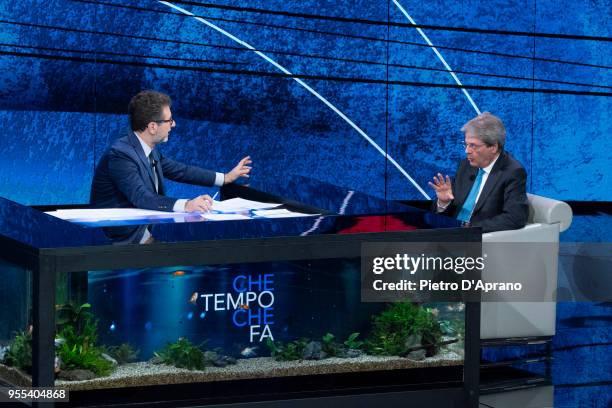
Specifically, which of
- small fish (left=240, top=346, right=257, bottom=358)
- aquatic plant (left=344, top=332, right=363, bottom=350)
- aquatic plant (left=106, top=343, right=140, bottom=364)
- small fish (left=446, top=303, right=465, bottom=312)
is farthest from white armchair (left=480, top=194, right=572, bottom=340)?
aquatic plant (left=106, top=343, right=140, bottom=364)

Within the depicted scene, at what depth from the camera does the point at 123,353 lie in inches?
156

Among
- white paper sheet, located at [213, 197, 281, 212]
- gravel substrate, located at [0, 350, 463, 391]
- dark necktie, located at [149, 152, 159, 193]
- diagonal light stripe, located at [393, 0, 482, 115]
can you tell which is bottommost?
gravel substrate, located at [0, 350, 463, 391]

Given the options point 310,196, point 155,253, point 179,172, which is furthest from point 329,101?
point 155,253

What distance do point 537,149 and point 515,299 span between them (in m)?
4.07

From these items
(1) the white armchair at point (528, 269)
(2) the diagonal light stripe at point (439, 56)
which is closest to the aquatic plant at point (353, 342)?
(1) the white armchair at point (528, 269)

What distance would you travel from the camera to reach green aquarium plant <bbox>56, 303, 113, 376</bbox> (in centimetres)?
379

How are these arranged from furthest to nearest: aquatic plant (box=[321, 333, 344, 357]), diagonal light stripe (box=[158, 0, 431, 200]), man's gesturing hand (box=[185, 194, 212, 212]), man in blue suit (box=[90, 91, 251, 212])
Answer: diagonal light stripe (box=[158, 0, 431, 200])
man in blue suit (box=[90, 91, 251, 212])
man's gesturing hand (box=[185, 194, 212, 212])
aquatic plant (box=[321, 333, 344, 357])

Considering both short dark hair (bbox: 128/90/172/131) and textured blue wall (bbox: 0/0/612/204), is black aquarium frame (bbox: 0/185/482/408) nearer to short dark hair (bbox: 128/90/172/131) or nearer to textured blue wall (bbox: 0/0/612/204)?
short dark hair (bbox: 128/90/172/131)

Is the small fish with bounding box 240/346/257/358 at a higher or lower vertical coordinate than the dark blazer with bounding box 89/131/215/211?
lower

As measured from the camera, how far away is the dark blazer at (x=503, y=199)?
5.84 m

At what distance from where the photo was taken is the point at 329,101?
8.98m

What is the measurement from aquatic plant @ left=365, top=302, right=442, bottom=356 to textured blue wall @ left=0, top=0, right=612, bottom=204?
4.35 meters

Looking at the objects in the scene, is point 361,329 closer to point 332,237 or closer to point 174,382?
point 332,237

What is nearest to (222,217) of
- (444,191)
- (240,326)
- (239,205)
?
(239,205)
